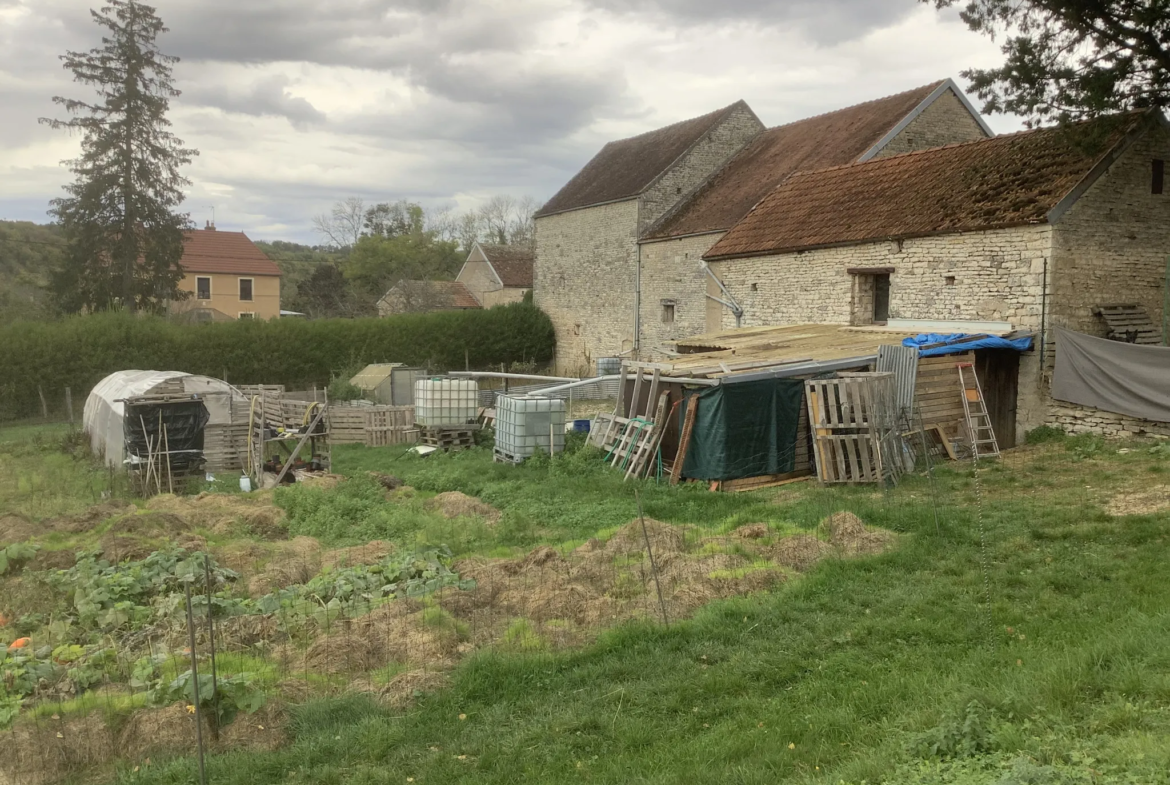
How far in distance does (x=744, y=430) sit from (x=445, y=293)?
3526cm

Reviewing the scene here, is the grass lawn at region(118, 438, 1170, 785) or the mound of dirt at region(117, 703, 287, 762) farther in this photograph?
the mound of dirt at region(117, 703, 287, 762)

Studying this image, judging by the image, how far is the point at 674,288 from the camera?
1080 inches

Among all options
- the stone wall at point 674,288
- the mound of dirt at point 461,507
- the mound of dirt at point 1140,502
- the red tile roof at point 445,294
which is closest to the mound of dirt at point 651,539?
the mound of dirt at point 461,507

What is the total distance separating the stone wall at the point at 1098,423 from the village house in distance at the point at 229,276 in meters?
37.6

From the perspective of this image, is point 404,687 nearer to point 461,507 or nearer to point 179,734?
point 179,734

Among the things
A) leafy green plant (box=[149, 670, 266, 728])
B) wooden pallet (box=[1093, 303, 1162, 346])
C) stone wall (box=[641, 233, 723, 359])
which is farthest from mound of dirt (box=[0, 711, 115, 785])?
stone wall (box=[641, 233, 723, 359])

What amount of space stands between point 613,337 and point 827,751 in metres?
26.5

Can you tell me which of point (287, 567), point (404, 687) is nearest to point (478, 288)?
point (287, 567)

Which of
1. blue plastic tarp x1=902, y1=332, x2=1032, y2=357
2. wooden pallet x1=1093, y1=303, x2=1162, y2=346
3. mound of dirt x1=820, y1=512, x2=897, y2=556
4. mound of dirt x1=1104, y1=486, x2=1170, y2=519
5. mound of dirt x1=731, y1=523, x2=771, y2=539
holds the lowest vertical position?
mound of dirt x1=731, y1=523, x2=771, y2=539

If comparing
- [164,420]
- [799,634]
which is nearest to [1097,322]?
[799,634]

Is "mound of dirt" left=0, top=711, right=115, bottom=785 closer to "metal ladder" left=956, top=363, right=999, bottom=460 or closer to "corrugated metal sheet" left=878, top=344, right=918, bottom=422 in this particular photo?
"corrugated metal sheet" left=878, top=344, right=918, bottom=422

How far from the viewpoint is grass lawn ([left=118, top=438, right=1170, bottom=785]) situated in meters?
4.43

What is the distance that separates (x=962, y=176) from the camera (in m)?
17.7

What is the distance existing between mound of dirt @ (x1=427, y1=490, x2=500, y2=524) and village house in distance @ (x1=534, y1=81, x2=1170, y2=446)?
292 inches
